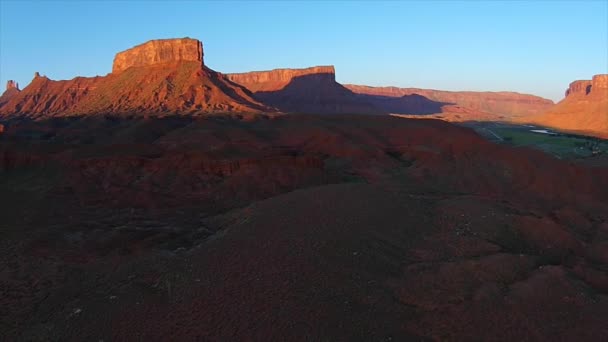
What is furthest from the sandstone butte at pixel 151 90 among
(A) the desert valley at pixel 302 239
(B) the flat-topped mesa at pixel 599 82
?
(B) the flat-topped mesa at pixel 599 82

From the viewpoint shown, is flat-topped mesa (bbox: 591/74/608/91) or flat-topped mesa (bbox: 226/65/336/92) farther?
flat-topped mesa (bbox: 226/65/336/92)

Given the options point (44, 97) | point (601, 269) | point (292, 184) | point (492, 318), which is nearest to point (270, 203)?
point (292, 184)

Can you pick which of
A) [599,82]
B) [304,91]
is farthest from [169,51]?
[599,82]

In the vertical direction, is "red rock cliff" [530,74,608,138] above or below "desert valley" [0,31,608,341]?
above

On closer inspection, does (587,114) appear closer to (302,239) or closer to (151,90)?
(151,90)

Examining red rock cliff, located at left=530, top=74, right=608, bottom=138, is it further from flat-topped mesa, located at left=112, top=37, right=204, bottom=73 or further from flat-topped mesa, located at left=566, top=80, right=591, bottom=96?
flat-topped mesa, located at left=112, top=37, right=204, bottom=73

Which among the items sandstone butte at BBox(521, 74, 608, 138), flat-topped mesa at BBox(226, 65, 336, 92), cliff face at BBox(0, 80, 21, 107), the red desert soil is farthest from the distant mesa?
cliff face at BBox(0, 80, 21, 107)

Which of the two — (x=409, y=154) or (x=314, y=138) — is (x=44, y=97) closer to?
(x=314, y=138)
